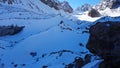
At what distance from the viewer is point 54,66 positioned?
96.6 ft

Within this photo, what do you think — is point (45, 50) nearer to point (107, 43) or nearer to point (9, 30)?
point (9, 30)

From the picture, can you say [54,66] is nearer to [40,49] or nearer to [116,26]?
[40,49]

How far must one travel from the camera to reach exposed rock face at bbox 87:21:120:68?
14.6 meters

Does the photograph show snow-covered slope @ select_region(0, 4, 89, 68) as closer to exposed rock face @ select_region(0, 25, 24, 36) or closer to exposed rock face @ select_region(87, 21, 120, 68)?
exposed rock face @ select_region(0, 25, 24, 36)

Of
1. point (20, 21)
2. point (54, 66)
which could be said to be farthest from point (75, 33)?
point (20, 21)

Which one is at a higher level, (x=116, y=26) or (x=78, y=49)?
(x=116, y=26)

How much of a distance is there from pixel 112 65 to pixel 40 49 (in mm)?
26581

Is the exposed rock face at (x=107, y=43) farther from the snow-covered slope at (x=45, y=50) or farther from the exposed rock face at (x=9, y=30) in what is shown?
the exposed rock face at (x=9, y=30)

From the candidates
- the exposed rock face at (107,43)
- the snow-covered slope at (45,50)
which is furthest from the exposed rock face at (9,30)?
the exposed rock face at (107,43)

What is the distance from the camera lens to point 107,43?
50.9 feet

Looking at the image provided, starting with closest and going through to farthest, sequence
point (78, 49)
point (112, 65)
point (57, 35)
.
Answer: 1. point (112, 65)
2. point (78, 49)
3. point (57, 35)

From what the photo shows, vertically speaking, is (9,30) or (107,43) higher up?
(107,43)

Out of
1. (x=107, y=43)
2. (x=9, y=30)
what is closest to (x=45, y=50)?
(x=9, y=30)

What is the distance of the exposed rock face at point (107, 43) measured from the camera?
1462 centimetres
